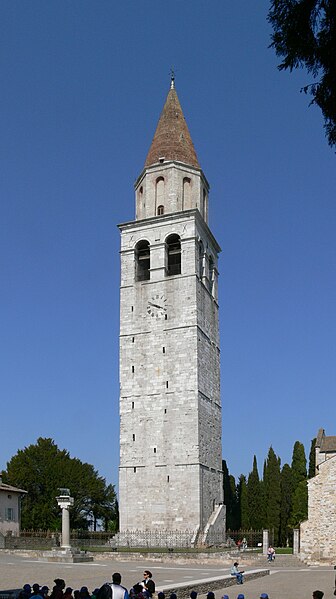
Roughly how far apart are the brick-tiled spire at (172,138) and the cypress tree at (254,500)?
93.1 feet

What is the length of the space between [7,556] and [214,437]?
16.6 m

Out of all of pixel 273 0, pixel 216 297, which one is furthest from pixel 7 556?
pixel 273 0

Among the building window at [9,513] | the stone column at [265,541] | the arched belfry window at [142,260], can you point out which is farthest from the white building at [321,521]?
the building window at [9,513]

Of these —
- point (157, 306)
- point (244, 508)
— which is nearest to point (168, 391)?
point (157, 306)

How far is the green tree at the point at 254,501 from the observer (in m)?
57.1

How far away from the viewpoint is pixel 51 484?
53.9 metres

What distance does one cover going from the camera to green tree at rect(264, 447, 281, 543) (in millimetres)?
55938

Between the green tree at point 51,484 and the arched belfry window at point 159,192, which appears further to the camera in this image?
the green tree at point 51,484

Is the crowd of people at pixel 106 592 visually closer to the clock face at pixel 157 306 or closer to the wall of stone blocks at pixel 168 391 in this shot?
the wall of stone blocks at pixel 168 391

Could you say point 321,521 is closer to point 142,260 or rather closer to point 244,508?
point 142,260

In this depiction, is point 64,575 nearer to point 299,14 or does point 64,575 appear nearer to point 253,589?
point 253,589

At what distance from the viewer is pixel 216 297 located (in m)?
49.0

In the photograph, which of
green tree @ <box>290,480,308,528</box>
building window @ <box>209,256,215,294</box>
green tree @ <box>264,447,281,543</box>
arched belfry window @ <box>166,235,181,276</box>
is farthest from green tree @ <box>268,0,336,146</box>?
green tree @ <box>264,447,281,543</box>

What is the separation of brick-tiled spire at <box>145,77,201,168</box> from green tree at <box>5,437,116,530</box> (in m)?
25.7
